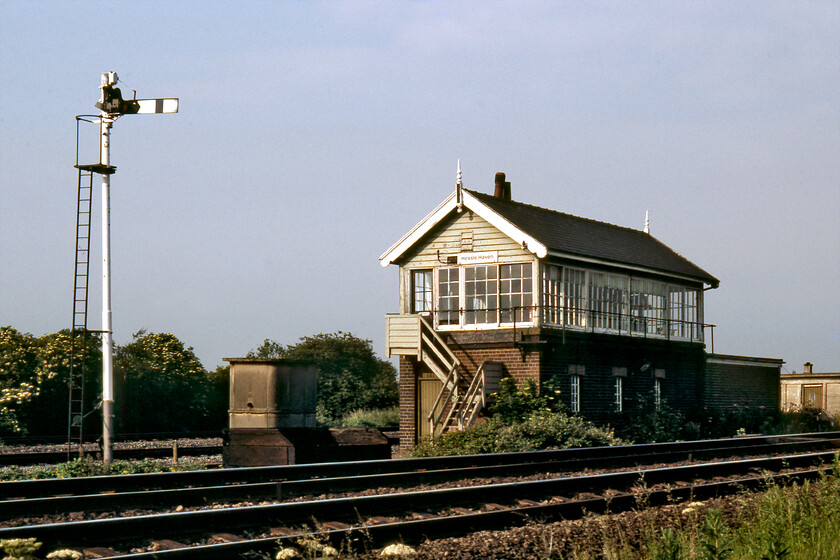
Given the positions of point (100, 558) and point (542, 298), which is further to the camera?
point (542, 298)

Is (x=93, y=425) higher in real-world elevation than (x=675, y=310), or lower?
lower

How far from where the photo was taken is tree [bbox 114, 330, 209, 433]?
3503 centimetres

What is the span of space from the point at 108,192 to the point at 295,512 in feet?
41.1

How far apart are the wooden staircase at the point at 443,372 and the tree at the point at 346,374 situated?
1237cm

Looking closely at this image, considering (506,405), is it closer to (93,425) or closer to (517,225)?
(517,225)

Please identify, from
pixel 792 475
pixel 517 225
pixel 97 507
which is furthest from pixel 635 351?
pixel 97 507

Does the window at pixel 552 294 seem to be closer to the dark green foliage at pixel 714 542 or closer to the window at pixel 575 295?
the window at pixel 575 295

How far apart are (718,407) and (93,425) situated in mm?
21789

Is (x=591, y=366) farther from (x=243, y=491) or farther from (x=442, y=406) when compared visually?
(x=243, y=491)

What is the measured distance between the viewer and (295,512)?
9727 millimetres

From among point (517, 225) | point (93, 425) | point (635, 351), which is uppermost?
point (517, 225)

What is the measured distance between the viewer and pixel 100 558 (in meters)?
7.73

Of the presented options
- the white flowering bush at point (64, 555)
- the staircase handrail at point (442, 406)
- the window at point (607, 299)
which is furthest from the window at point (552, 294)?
the white flowering bush at point (64, 555)

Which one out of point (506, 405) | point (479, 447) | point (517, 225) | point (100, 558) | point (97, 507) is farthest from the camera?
point (517, 225)
